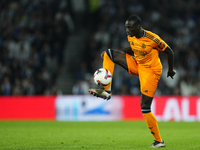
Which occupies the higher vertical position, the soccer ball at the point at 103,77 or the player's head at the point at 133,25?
the player's head at the point at 133,25

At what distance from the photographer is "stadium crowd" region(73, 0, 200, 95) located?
15.8 m

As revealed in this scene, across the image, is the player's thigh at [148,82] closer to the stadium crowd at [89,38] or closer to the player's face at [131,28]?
the player's face at [131,28]

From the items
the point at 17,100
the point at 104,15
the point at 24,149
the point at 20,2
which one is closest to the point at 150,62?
the point at 24,149

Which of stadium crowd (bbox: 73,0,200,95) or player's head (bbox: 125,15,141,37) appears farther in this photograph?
stadium crowd (bbox: 73,0,200,95)

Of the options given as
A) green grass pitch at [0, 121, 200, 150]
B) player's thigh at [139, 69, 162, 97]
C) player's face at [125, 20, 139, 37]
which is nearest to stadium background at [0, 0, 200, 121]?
green grass pitch at [0, 121, 200, 150]

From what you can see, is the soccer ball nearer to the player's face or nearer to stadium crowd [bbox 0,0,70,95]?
the player's face

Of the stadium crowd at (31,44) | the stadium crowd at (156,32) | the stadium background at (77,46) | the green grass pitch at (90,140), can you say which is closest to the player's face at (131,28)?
the green grass pitch at (90,140)

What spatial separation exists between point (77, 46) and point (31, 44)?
89.9 inches

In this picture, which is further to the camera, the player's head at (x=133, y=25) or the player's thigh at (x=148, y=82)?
the player's thigh at (x=148, y=82)

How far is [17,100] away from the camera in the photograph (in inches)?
588

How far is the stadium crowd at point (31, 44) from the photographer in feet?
53.2

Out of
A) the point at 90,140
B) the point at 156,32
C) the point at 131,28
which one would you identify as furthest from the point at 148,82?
the point at 156,32

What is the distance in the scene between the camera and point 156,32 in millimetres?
17734

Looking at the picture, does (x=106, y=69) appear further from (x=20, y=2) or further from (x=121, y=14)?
(x=20, y=2)
